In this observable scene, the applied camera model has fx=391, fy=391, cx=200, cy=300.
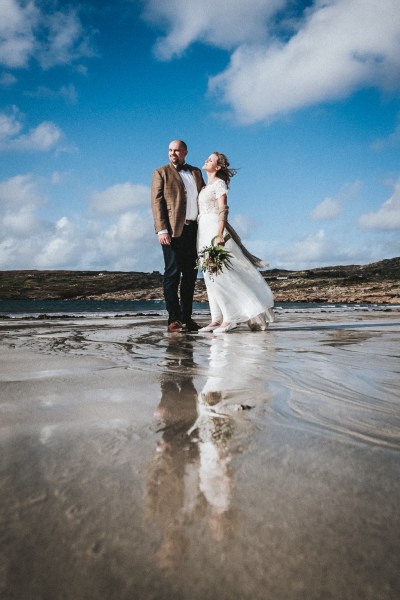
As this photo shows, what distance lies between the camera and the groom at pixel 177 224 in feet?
18.2

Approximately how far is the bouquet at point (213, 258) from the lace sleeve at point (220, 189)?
0.58 m

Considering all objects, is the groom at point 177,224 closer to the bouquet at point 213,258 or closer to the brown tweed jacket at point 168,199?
the brown tweed jacket at point 168,199

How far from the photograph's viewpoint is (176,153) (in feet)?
18.6

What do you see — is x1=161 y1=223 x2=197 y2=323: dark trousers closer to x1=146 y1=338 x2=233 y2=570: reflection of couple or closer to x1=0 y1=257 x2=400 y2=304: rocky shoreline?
x1=146 y1=338 x2=233 y2=570: reflection of couple

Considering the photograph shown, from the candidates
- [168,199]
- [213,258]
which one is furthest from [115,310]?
[213,258]

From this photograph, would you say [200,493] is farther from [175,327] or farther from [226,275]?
[226,275]

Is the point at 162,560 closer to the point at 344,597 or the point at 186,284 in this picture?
the point at 344,597

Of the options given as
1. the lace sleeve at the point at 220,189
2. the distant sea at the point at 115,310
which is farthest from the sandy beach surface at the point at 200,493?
the distant sea at the point at 115,310

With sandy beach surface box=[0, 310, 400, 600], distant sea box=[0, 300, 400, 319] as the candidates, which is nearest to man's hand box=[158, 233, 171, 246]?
sandy beach surface box=[0, 310, 400, 600]

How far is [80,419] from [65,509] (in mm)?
593

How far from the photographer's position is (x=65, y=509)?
73 centimetres

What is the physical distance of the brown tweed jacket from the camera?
555cm

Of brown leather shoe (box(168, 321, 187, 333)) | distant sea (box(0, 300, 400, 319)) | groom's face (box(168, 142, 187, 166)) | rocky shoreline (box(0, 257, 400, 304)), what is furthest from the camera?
rocky shoreline (box(0, 257, 400, 304))

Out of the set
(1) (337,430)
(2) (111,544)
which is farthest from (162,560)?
(1) (337,430)
